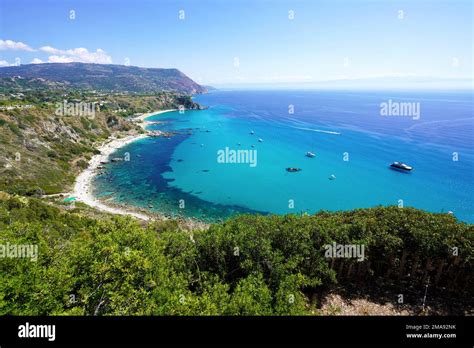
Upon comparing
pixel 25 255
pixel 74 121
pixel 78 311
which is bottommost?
pixel 78 311

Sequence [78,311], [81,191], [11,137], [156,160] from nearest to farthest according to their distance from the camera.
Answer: [78,311], [81,191], [11,137], [156,160]

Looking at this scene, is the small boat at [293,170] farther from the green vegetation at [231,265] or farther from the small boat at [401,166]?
the green vegetation at [231,265]

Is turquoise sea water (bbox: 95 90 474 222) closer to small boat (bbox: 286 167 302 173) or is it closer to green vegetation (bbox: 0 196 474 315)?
small boat (bbox: 286 167 302 173)

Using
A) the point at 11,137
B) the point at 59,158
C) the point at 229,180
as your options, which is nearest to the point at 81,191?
the point at 59,158

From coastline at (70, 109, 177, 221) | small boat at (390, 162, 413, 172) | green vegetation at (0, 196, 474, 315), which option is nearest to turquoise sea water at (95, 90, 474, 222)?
small boat at (390, 162, 413, 172)
